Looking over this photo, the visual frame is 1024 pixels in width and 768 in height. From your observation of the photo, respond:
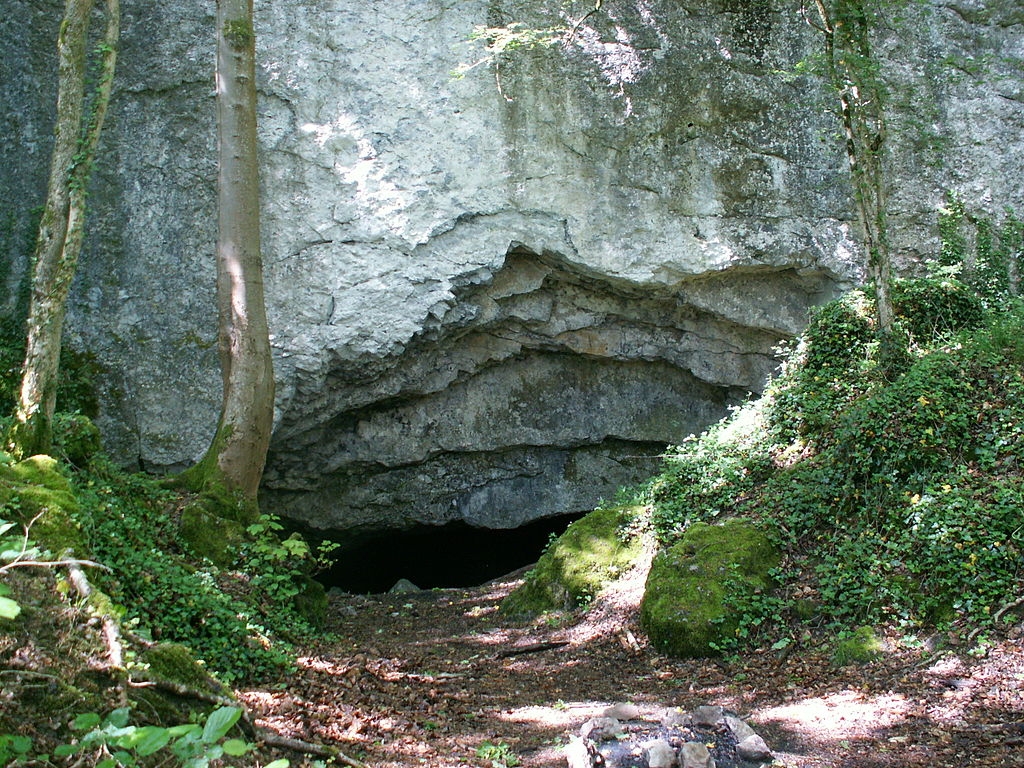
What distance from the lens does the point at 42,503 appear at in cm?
378

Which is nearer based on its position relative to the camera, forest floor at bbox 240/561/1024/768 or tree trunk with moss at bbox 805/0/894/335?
forest floor at bbox 240/561/1024/768

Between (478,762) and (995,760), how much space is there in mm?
2318

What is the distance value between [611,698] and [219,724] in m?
3.41

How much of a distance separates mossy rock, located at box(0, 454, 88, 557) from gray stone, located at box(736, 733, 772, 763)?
3.16 metres

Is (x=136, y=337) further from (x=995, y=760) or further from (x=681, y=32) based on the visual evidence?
(x=995, y=760)

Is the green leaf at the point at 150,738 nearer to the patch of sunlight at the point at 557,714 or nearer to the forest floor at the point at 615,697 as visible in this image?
the forest floor at the point at 615,697

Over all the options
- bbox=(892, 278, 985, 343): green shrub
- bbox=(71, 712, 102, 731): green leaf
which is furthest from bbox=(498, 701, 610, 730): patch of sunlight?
bbox=(892, 278, 985, 343): green shrub

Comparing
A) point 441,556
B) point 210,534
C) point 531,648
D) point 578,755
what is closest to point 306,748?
point 578,755

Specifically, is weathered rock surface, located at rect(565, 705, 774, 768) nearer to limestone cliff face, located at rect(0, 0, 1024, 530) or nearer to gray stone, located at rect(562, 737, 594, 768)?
gray stone, located at rect(562, 737, 594, 768)

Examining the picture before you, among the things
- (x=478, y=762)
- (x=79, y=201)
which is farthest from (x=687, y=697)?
(x=79, y=201)

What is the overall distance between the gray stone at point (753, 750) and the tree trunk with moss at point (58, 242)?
4.64 meters

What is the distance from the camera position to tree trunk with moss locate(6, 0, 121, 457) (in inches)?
209

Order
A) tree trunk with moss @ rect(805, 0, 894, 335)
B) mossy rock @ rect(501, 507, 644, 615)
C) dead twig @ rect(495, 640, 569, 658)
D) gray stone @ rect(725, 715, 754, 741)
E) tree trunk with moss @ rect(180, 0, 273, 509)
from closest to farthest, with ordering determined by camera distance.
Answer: gray stone @ rect(725, 715, 754, 741) < dead twig @ rect(495, 640, 569, 658) < tree trunk with moss @ rect(180, 0, 273, 509) < mossy rock @ rect(501, 507, 644, 615) < tree trunk with moss @ rect(805, 0, 894, 335)

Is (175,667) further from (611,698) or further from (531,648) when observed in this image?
(531,648)
